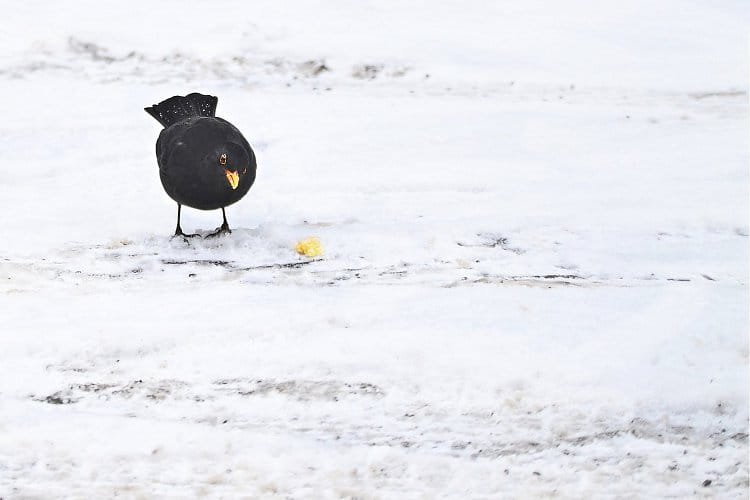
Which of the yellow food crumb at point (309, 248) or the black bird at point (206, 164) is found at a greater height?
the black bird at point (206, 164)

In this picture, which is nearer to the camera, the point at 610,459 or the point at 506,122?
the point at 610,459

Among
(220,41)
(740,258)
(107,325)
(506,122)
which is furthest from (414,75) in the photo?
(107,325)

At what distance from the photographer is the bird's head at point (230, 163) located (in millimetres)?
4148

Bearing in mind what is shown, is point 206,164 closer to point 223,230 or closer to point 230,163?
point 230,163

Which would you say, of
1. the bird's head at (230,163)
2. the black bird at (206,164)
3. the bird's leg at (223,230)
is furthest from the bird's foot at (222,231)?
the bird's head at (230,163)

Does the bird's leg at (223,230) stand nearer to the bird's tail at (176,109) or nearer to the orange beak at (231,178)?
the orange beak at (231,178)

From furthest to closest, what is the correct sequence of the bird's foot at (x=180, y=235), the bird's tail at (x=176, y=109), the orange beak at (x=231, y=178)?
1. the bird's tail at (x=176, y=109)
2. the bird's foot at (x=180, y=235)
3. the orange beak at (x=231, y=178)

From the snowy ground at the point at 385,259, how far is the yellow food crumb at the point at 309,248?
0.12 m

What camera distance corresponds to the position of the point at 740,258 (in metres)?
4.39

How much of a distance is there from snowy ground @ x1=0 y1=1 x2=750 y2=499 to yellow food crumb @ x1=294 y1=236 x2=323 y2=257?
0.12 metres

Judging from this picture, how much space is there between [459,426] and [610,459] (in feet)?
1.90

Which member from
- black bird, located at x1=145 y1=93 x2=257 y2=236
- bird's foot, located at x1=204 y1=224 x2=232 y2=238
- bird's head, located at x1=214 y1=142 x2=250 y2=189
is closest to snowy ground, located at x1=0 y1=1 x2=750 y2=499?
bird's foot, located at x1=204 y1=224 x2=232 y2=238

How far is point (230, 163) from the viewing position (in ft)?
13.7

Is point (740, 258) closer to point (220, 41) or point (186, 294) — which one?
point (186, 294)
